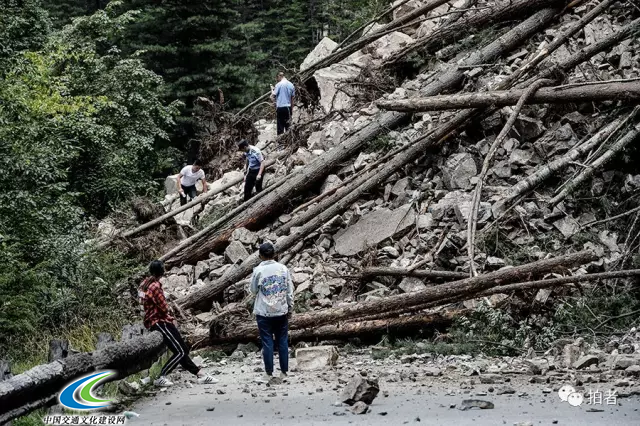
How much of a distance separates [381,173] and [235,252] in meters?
2.85

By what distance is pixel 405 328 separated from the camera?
34.0 ft

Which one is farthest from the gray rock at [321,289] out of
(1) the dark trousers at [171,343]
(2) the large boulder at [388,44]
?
(2) the large boulder at [388,44]

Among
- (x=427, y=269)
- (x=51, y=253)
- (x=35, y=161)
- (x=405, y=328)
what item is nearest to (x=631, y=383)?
(x=405, y=328)

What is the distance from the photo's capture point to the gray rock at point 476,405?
6473 mm

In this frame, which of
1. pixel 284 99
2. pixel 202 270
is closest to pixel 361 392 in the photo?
pixel 202 270

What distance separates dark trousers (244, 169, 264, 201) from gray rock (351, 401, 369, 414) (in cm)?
863

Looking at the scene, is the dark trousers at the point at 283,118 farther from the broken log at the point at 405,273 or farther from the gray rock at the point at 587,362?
the gray rock at the point at 587,362

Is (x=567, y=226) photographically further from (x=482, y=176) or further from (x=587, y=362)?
(x=587, y=362)

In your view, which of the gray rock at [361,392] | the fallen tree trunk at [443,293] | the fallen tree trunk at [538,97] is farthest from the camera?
the fallen tree trunk at [538,97]

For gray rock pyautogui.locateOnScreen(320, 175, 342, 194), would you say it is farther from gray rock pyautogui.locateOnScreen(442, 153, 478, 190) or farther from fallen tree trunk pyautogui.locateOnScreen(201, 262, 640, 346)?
fallen tree trunk pyautogui.locateOnScreen(201, 262, 640, 346)

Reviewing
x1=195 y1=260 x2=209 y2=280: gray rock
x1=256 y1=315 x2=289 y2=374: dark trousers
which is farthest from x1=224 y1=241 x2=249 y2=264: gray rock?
x1=256 y1=315 x2=289 y2=374: dark trousers

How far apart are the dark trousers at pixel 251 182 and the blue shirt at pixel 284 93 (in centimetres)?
370

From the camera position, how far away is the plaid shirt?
8.17 m

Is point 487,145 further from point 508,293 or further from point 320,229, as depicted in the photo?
point 508,293
